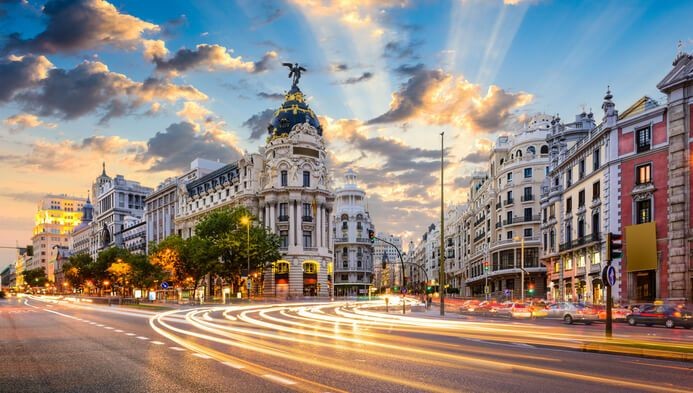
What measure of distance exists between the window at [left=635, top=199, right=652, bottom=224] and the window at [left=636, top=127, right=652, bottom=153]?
13.4 ft

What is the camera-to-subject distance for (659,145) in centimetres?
4831

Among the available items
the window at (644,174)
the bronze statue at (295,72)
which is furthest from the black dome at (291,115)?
the window at (644,174)

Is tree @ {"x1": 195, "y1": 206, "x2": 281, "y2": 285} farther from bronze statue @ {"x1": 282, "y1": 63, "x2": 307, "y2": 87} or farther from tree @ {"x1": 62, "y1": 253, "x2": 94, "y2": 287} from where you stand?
tree @ {"x1": 62, "y1": 253, "x2": 94, "y2": 287}

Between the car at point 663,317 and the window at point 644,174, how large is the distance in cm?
1638

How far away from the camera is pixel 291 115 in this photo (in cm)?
10694

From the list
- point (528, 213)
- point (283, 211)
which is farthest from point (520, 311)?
point (283, 211)

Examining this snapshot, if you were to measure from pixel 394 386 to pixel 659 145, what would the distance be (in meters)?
43.7

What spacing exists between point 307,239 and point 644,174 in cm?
6325

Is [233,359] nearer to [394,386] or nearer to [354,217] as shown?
[394,386]

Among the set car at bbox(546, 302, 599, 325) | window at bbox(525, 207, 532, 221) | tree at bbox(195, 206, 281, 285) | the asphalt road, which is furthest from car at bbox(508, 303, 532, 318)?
tree at bbox(195, 206, 281, 285)

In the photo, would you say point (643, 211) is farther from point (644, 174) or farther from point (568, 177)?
point (568, 177)

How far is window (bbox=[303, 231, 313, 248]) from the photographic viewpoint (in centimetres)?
10488

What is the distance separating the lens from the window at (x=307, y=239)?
105m

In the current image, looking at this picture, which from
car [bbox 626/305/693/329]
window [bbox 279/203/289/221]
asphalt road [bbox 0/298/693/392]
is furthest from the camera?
window [bbox 279/203/289/221]
